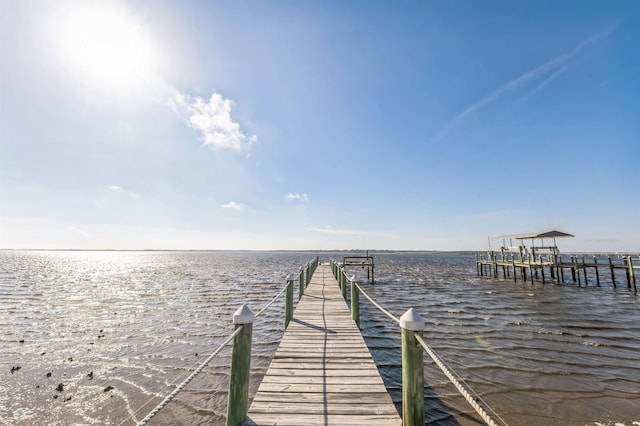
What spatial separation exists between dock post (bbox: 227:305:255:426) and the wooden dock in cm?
24

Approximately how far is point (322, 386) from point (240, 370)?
1.55 m

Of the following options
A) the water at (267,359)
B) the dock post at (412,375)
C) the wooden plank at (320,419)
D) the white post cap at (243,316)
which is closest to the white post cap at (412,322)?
the dock post at (412,375)

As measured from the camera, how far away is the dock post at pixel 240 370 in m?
3.38

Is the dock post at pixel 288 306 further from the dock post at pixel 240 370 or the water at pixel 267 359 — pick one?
the dock post at pixel 240 370

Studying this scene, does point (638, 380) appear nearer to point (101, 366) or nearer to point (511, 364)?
point (511, 364)

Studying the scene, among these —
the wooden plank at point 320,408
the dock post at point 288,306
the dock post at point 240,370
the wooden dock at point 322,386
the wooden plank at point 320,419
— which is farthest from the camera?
the dock post at point 288,306

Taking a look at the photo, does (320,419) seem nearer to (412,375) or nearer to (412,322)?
(412,375)

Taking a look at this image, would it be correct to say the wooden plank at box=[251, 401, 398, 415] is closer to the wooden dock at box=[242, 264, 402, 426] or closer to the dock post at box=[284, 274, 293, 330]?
the wooden dock at box=[242, 264, 402, 426]

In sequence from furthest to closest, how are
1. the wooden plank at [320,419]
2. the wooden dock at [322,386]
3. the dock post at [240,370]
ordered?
the wooden dock at [322,386], the wooden plank at [320,419], the dock post at [240,370]

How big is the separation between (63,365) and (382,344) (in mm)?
9224

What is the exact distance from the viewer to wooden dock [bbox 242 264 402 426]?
362 centimetres

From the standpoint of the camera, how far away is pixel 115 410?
582 centimetres

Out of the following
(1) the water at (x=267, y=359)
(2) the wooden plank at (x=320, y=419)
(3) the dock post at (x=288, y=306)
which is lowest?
(1) the water at (x=267, y=359)

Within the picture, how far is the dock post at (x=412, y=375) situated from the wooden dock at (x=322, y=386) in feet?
1.37
